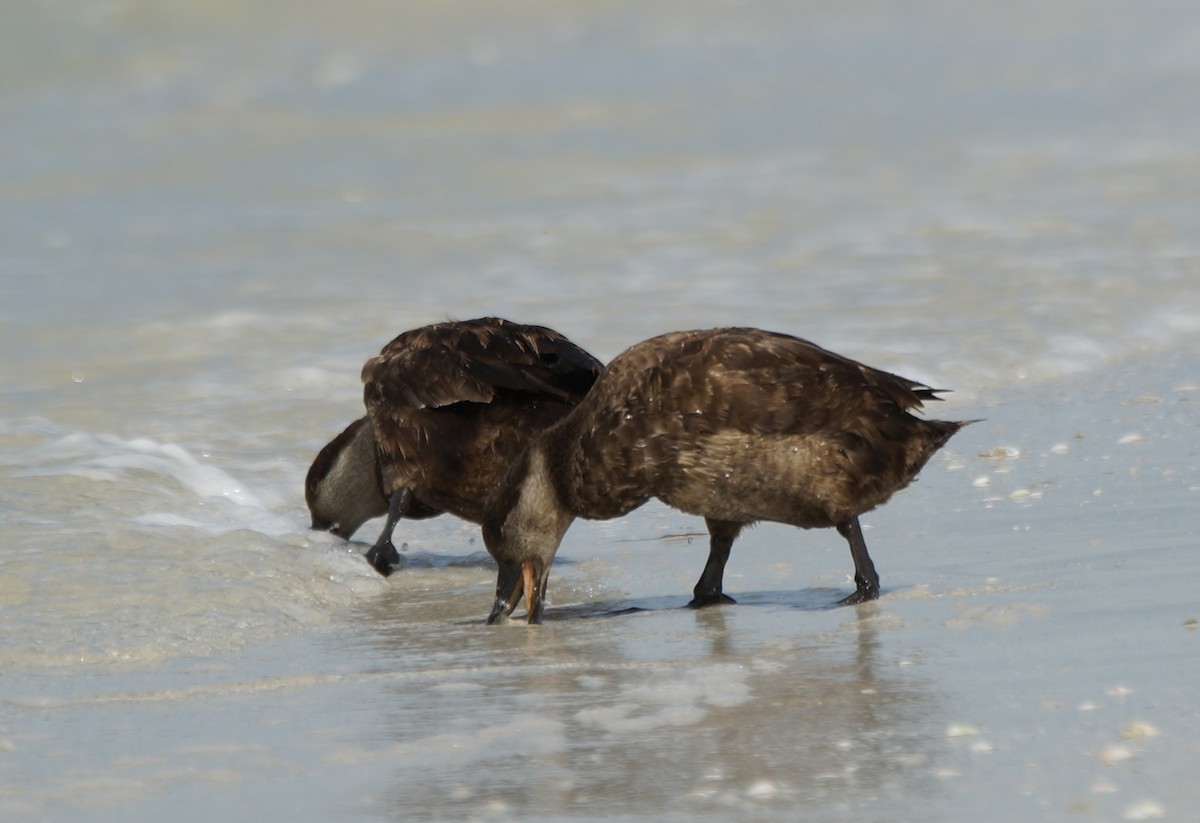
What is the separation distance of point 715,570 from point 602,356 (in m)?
4.83

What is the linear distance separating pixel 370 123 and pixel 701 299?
33.2 feet

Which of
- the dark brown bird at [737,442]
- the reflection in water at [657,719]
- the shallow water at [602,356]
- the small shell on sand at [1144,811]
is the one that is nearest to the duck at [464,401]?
the shallow water at [602,356]

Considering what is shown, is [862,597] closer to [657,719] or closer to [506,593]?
[506,593]

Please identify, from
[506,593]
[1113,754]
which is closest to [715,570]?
[506,593]

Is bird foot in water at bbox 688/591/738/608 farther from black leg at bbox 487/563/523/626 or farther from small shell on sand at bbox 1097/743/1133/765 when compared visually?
small shell on sand at bbox 1097/743/1133/765

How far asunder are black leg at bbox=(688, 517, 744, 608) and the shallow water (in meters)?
0.09

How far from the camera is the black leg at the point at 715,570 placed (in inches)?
239

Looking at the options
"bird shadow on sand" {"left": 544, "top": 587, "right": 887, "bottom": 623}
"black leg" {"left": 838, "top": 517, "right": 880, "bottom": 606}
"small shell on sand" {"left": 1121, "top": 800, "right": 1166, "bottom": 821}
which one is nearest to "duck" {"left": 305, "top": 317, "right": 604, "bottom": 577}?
"bird shadow on sand" {"left": 544, "top": 587, "right": 887, "bottom": 623}

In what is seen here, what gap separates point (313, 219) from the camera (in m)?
16.9

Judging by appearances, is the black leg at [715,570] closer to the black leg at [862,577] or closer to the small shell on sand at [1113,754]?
the black leg at [862,577]

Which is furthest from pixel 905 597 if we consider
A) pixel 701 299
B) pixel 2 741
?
pixel 701 299

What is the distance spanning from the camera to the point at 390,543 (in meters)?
7.39

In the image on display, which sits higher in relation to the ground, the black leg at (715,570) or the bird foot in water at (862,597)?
the black leg at (715,570)

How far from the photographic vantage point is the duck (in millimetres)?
7047
